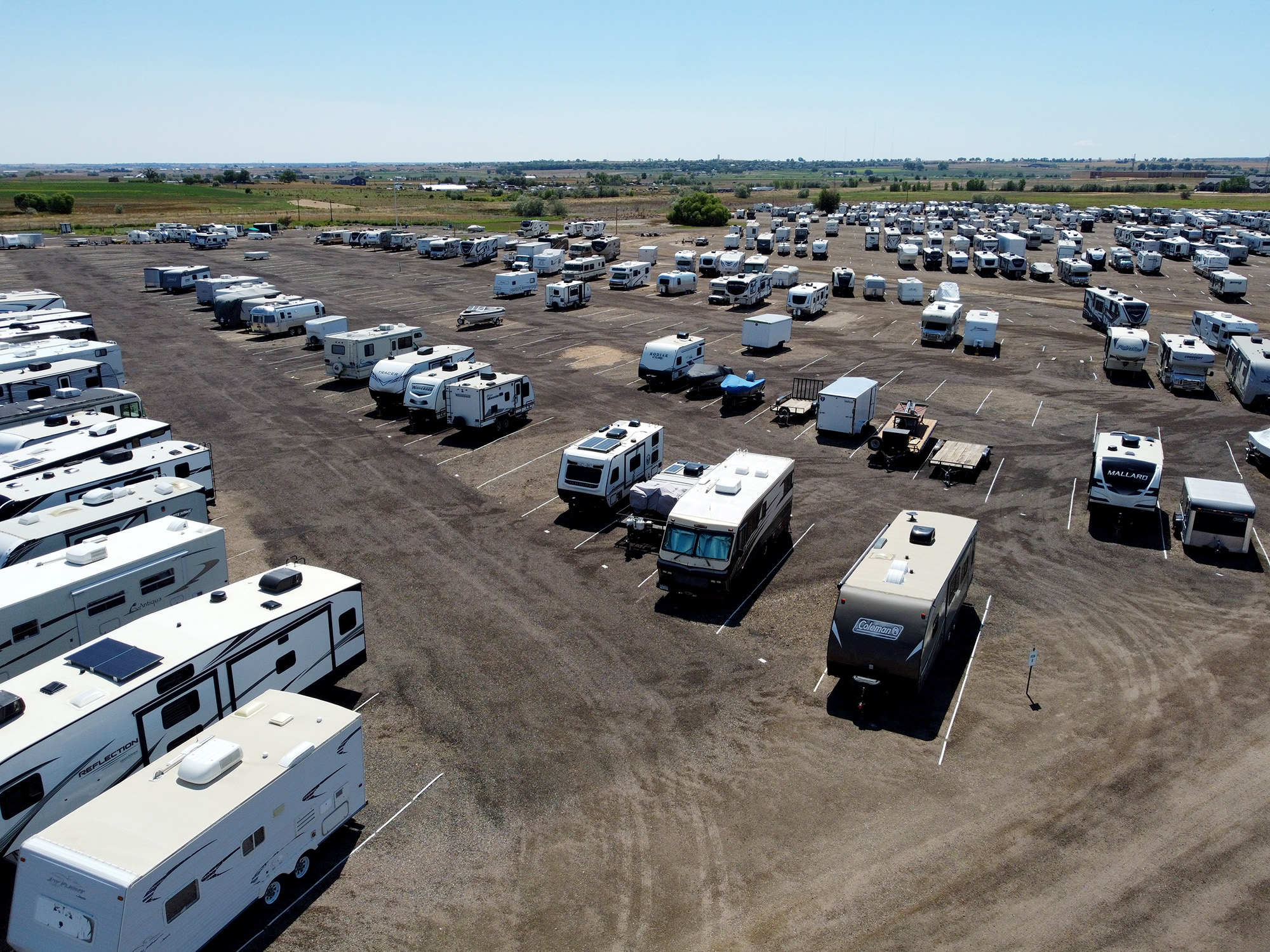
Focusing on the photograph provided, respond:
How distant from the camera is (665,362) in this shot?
45.5 m

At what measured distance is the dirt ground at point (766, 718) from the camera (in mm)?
14281

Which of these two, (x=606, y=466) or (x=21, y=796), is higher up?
(x=606, y=466)

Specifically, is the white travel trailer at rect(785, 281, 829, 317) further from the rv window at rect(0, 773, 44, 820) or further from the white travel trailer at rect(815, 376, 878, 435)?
the rv window at rect(0, 773, 44, 820)

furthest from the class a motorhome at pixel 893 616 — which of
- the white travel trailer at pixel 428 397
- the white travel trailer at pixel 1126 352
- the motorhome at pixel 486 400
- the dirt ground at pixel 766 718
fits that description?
the white travel trailer at pixel 1126 352

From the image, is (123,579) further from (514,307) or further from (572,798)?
(514,307)

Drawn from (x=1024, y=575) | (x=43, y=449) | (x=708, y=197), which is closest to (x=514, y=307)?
(x=43, y=449)

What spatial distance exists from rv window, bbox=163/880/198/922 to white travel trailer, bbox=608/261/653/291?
7061cm

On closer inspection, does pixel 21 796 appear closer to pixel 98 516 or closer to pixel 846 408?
pixel 98 516

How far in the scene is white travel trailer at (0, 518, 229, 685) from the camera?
1795 centimetres

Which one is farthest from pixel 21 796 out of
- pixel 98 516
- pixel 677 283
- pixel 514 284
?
pixel 677 283

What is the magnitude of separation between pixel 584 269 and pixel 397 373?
45769 mm

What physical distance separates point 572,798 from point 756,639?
24.4 ft

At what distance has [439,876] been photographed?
14875 millimetres

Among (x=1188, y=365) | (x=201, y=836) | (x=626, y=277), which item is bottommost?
(x=201, y=836)
